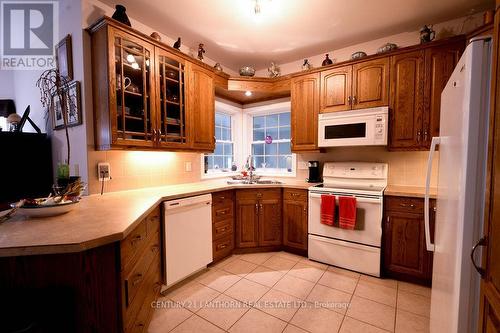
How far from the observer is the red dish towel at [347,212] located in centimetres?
229

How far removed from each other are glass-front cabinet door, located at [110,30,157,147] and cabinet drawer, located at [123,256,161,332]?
3.68ft

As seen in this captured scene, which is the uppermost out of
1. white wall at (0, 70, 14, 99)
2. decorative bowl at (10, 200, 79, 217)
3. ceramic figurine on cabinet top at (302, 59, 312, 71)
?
ceramic figurine on cabinet top at (302, 59, 312, 71)

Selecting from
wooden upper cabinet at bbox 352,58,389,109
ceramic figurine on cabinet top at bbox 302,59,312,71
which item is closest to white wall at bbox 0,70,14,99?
ceramic figurine on cabinet top at bbox 302,59,312,71

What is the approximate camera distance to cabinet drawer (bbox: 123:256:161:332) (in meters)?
1.15

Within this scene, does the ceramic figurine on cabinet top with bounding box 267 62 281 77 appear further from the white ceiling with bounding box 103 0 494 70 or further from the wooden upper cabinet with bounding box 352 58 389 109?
the wooden upper cabinet with bounding box 352 58 389 109

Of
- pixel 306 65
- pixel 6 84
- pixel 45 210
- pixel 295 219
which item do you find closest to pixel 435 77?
pixel 306 65

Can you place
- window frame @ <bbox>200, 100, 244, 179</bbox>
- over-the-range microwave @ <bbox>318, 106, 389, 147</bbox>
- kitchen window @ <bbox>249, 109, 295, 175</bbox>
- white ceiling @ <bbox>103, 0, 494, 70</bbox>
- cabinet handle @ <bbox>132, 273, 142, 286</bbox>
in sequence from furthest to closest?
window frame @ <bbox>200, 100, 244, 179</bbox>
kitchen window @ <bbox>249, 109, 295, 175</bbox>
over-the-range microwave @ <bbox>318, 106, 389, 147</bbox>
white ceiling @ <bbox>103, 0, 494, 70</bbox>
cabinet handle @ <bbox>132, 273, 142, 286</bbox>

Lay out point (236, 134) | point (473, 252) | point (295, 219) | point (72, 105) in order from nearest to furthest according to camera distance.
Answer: point (473, 252)
point (72, 105)
point (295, 219)
point (236, 134)

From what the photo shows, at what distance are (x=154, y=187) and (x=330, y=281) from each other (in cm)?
219

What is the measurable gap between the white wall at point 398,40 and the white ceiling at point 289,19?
2.9 inches

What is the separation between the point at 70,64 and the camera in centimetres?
197

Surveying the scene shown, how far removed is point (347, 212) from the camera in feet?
7.63

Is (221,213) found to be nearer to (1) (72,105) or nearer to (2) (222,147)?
(2) (222,147)

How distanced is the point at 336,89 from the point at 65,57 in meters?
2.92
